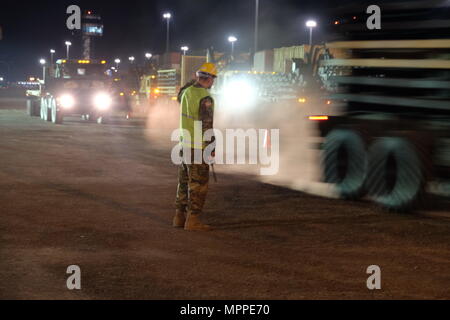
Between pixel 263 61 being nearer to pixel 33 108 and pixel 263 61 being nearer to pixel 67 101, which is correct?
pixel 33 108

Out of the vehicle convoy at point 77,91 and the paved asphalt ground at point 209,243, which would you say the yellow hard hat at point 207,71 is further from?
the vehicle convoy at point 77,91

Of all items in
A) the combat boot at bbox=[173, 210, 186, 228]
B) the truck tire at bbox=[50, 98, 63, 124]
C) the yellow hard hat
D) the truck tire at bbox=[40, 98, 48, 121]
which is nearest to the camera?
the yellow hard hat

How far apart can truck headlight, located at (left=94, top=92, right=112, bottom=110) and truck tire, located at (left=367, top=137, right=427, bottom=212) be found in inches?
852

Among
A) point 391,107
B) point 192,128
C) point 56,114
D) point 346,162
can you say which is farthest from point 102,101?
point 192,128

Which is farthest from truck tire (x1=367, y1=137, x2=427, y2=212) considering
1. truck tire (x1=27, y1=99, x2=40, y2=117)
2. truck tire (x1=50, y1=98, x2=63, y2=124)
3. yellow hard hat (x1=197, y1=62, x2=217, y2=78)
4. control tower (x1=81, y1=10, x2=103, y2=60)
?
control tower (x1=81, y1=10, x2=103, y2=60)

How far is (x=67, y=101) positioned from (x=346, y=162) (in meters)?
21.0

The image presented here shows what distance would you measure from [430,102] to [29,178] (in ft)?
22.7

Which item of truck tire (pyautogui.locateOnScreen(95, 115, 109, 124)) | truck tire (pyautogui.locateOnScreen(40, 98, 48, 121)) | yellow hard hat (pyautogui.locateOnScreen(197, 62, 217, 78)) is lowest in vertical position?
truck tire (pyautogui.locateOnScreen(95, 115, 109, 124))

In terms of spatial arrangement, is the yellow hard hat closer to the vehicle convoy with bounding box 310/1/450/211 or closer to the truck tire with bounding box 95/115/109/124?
the vehicle convoy with bounding box 310/1/450/211

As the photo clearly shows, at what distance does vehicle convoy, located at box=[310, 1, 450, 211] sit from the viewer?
10.4 m

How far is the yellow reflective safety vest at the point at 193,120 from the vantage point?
9.06m

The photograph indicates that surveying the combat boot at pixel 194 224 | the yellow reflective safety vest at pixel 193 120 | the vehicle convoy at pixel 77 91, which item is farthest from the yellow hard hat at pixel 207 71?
the vehicle convoy at pixel 77 91

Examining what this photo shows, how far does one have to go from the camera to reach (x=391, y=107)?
11.4 meters
